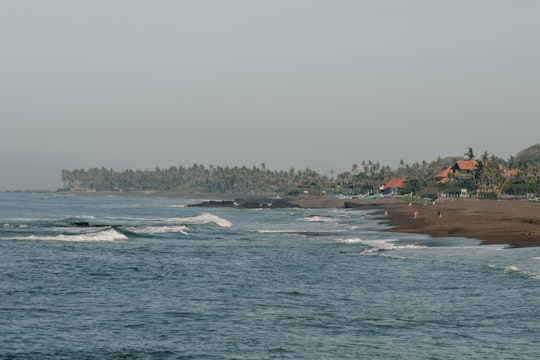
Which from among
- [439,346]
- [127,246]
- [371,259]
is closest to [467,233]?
[371,259]

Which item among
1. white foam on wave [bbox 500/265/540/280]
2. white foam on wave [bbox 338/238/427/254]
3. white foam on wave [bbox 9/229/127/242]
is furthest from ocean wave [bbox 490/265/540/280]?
white foam on wave [bbox 9/229/127/242]

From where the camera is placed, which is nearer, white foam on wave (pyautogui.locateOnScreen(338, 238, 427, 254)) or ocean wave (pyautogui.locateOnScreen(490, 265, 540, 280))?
ocean wave (pyautogui.locateOnScreen(490, 265, 540, 280))

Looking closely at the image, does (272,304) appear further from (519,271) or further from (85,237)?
(85,237)

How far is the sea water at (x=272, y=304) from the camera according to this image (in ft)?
73.5

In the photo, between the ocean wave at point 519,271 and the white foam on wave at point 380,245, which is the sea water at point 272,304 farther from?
the white foam on wave at point 380,245

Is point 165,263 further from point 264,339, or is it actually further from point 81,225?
point 81,225

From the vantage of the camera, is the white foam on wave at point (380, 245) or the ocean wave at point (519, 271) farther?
the white foam on wave at point (380, 245)

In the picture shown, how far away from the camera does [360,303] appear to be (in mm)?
30297

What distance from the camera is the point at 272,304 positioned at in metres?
30.2

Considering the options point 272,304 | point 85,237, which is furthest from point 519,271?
point 85,237

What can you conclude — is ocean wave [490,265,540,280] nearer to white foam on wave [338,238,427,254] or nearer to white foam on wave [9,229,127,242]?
white foam on wave [338,238,427,254]

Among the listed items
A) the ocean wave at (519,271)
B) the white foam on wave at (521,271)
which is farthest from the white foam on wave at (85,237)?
the white foam on wave at (521,271)

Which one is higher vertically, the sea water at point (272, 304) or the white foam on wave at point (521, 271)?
the white foam on wave at point (521, 271)

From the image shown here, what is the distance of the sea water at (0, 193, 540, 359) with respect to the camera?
22406 mm
